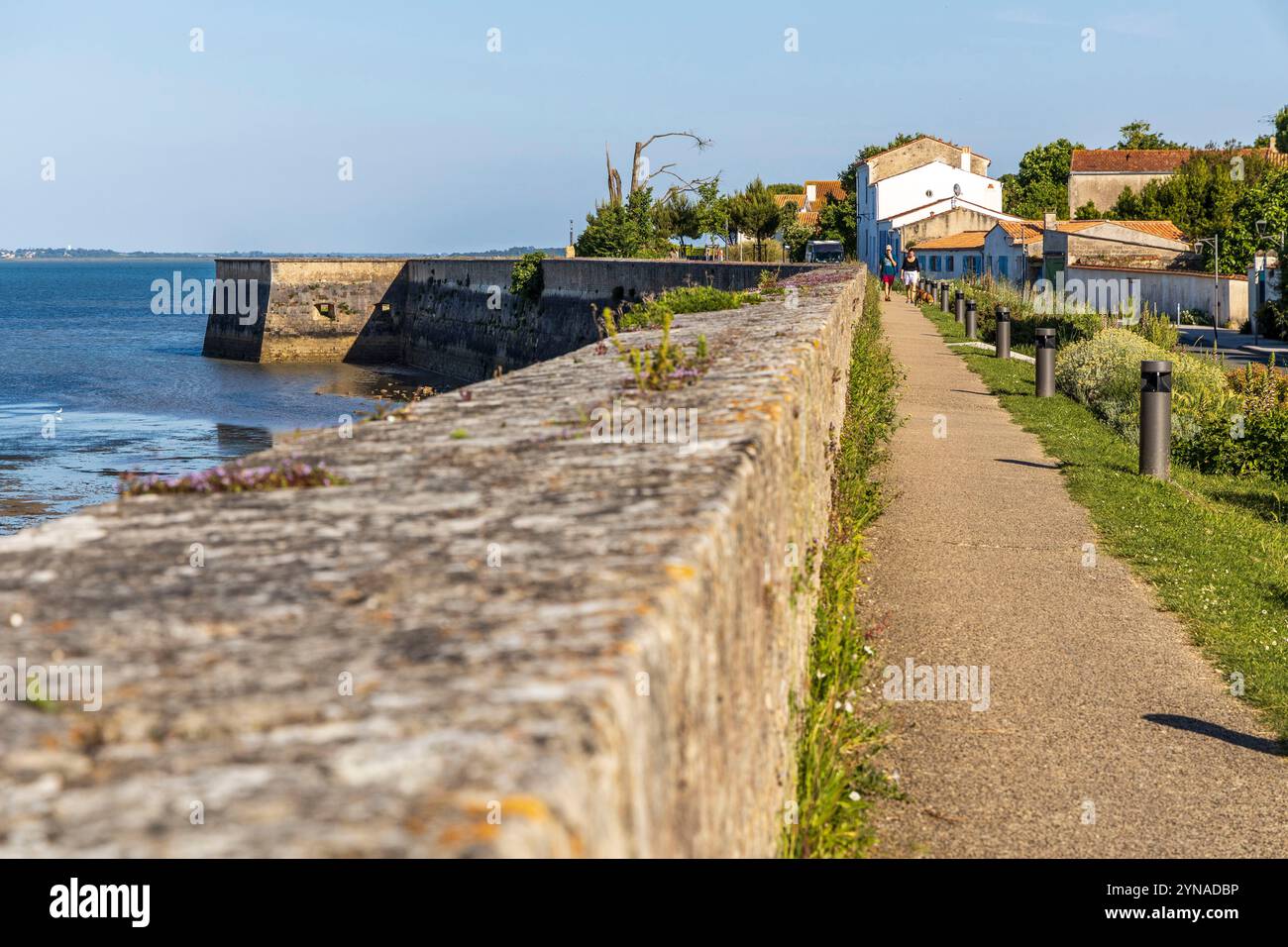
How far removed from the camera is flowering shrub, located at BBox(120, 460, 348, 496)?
9.57 ft

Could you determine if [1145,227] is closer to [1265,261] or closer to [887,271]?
[1265,261]

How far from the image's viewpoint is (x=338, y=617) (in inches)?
75.0

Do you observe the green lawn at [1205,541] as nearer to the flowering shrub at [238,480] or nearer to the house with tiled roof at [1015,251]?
the flowering shrub at [238,480]

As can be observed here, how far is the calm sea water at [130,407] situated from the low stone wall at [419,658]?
5.70 meters

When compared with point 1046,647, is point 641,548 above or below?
above

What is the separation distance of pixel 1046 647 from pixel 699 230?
5261cm

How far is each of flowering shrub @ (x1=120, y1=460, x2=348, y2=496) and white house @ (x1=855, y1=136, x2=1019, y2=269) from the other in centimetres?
7767

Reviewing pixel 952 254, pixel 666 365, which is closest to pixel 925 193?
pixel 952 254

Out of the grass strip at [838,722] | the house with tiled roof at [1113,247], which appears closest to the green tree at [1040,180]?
the house with tiled roof at [1113,247]

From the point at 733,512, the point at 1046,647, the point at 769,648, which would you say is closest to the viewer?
the point at 733,512

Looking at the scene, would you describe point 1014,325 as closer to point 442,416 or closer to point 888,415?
point 888,415

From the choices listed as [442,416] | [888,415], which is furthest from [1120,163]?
[442,416]

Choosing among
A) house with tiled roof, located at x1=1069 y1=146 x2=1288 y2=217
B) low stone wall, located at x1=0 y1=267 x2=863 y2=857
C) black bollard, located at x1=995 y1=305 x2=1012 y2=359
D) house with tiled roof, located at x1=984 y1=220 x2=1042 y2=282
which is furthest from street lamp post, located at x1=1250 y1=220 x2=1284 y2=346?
house with tiled roof, located at x1=1069 y1=146 x2=1288 y2=217

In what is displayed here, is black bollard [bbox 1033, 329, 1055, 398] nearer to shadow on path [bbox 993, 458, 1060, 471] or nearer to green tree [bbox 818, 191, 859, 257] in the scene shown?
shadow on path [bbox 993, 458, 1060, 471]
